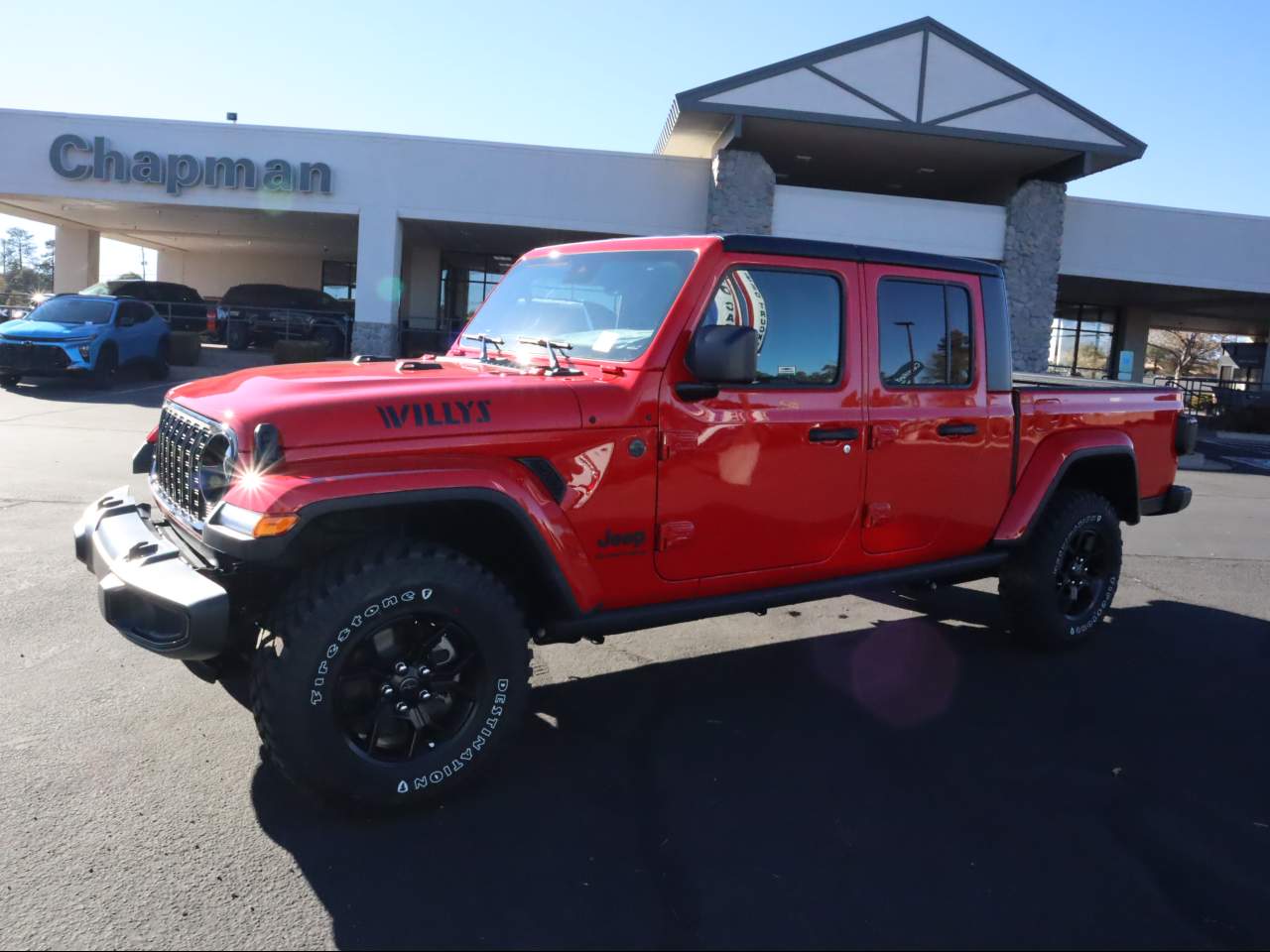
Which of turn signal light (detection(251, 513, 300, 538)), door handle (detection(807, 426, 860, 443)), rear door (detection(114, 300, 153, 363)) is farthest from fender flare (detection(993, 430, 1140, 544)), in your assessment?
rear door (detection(114, 300, 153, 363))

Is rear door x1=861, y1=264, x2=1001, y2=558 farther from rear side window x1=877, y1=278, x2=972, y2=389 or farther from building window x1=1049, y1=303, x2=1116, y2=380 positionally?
building window x1=1049, y1=303, x2=1116, y2=380

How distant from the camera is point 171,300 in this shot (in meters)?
26.2

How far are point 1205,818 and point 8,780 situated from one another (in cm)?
414

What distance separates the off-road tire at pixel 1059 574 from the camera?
5160 mm

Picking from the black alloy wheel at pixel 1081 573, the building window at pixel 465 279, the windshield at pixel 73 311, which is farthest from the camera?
the building window at pixel 465 279

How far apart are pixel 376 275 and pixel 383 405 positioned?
20814mm

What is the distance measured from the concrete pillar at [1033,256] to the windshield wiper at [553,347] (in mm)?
20267

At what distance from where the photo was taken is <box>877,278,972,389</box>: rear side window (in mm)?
4395

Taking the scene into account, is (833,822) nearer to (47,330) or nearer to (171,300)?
(47,330)

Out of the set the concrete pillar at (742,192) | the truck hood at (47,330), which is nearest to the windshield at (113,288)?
the truck hood at (47,330)

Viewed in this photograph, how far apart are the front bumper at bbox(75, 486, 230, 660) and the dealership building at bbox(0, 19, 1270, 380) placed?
722 inches

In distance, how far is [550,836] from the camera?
3.19m

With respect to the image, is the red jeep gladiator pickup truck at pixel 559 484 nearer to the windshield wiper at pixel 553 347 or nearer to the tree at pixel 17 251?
Answer: the windshield wiper at pixel 553 347

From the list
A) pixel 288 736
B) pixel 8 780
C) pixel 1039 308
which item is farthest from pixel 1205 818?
pixel 1039 308
